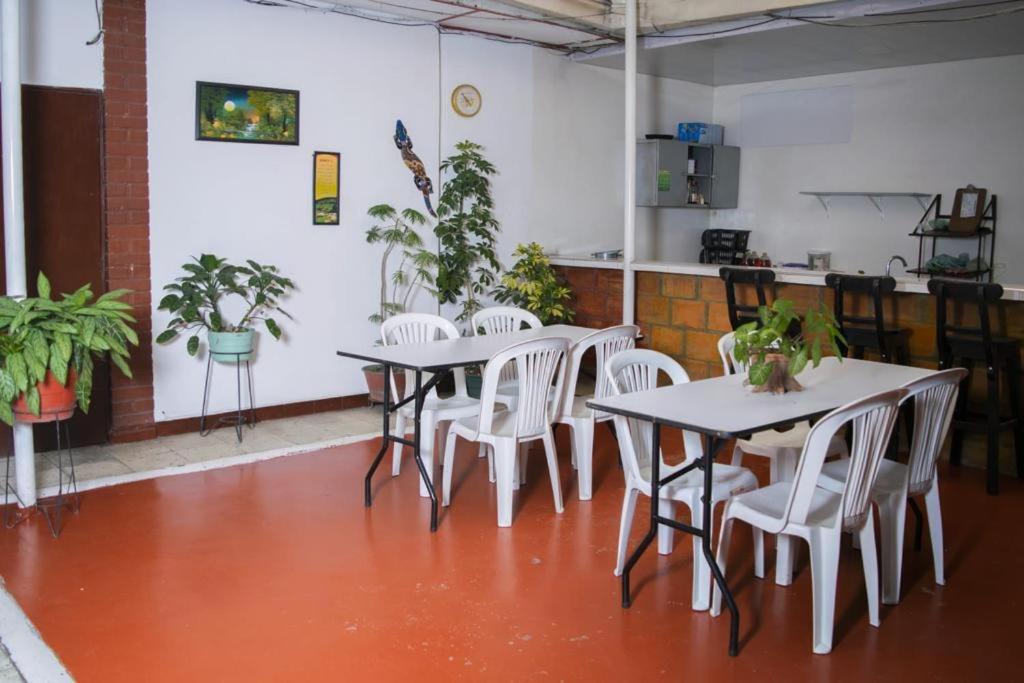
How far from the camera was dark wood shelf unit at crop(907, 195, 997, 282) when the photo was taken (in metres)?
7.64

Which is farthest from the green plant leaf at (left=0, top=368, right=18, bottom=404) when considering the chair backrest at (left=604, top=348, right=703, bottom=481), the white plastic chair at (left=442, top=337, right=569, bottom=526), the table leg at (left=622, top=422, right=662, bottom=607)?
the table leg at (left=622, top=422, right=662, bottom=607)

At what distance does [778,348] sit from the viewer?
3.94 m

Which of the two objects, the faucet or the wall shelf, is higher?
the wall shelf

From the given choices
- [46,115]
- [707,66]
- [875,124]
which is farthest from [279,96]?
[875,124]

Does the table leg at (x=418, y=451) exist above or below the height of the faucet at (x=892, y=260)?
below

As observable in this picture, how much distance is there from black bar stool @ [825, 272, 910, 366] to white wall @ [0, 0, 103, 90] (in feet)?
14.8

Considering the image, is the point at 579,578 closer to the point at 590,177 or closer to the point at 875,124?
the point at 590,177

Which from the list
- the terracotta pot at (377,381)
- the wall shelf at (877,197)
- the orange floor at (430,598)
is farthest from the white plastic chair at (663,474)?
the wall shelf at (877,197)

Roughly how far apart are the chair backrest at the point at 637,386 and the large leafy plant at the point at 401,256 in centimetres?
295

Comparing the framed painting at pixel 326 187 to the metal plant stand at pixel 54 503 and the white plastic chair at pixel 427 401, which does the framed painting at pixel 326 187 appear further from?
the metal plant stand at pixel 54 503

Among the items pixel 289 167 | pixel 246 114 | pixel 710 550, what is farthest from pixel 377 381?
pixel 710 550

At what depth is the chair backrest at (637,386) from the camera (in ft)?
12.5

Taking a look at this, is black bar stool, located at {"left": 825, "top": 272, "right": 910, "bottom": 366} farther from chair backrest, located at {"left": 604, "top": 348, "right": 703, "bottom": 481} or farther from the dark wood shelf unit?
the dark wood shelf unit

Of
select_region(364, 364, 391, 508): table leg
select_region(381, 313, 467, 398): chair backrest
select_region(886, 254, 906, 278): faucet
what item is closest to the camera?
select_region(364, 364, 391, 508): table leg
